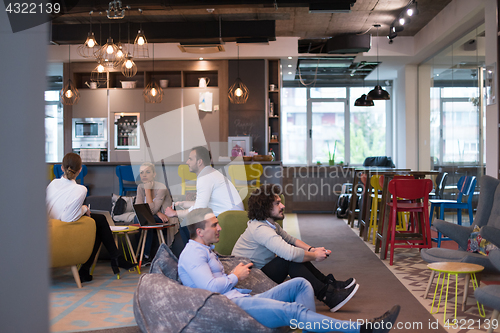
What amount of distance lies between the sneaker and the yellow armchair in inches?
83.0

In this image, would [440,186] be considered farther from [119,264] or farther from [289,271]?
[119,264]

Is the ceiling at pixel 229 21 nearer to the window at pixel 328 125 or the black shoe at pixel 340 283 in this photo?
the window at pixel 328 125

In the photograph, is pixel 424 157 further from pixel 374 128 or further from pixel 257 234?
pixel 257 234

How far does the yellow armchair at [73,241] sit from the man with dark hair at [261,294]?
64.8 inches

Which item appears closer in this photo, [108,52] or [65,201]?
[65,201]

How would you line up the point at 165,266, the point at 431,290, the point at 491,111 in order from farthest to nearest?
the point at 491,111
the point at 431,290
the point at 165,266

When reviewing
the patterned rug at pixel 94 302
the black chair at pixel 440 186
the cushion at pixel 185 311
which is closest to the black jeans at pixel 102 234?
the patterned rug at pixel 94 302

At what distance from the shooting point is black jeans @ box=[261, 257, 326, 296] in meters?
2.90

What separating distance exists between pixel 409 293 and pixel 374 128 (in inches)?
375

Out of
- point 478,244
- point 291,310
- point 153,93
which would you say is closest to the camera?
point 291,310

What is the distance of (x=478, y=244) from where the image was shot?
11.1 feet

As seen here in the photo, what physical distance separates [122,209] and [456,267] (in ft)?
12.1

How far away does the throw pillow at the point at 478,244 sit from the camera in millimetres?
3260

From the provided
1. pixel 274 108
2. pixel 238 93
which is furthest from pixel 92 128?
pixel 274 108
